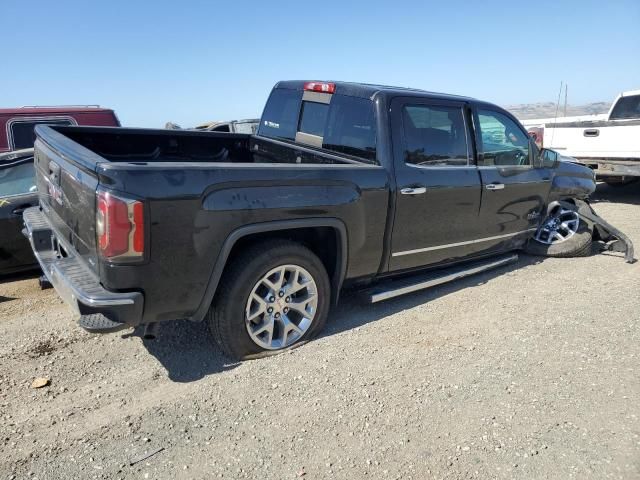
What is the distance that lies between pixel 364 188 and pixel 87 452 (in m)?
2.37

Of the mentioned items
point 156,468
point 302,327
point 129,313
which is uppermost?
point 129,313

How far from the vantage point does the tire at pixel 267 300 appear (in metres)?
3.27

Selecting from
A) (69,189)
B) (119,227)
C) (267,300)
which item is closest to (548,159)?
(267,300)

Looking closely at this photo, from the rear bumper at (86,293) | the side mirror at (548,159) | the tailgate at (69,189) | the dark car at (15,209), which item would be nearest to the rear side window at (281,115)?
the tailgate at (69,189)

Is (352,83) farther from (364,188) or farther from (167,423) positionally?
(167,423)

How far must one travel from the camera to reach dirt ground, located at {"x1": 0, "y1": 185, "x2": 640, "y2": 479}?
2.56m

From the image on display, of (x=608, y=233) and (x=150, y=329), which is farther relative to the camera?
(x=608, y=233)

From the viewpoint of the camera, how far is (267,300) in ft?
11.3

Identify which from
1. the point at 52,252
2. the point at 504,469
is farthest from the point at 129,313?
the point at 504,469

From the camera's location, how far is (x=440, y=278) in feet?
15.0

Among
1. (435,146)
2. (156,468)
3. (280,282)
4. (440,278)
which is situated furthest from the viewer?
(440,278)

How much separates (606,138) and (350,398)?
825cm

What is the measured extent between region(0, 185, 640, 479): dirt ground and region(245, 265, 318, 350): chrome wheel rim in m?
0.16

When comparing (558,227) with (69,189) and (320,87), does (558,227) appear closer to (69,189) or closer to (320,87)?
(320,87)
